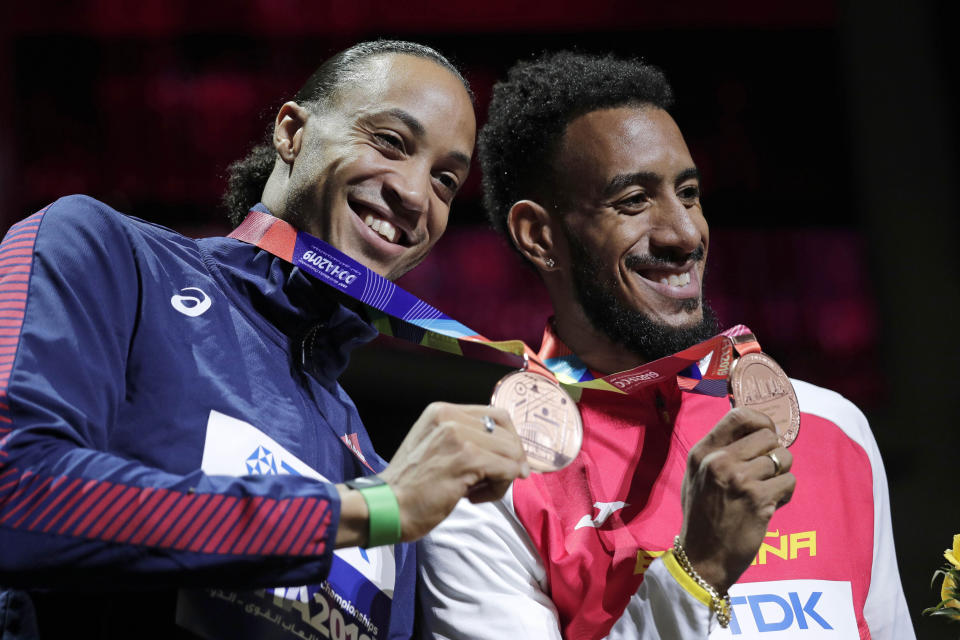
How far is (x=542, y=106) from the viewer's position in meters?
2.74

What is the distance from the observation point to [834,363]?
5.32 m

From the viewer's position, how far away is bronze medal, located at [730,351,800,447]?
1875mm

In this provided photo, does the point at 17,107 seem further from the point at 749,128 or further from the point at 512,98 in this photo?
the point at 749,128

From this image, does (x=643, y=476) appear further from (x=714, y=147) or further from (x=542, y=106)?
(x=714, y=147)

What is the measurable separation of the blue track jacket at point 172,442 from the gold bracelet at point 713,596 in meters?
0.60

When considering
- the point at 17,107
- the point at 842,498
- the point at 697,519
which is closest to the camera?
the point at 697,519

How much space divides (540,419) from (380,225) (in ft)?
2.29

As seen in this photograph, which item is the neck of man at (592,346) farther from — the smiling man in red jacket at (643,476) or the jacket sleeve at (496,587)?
the jacket sleeve at (496,587)

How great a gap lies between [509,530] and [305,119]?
42.1 inches

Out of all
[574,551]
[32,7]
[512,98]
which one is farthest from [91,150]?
[574,551]

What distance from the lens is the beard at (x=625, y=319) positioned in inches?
93.7

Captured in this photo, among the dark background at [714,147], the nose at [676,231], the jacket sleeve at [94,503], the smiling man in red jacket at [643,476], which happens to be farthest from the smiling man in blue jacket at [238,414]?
the dark background at [714,147]

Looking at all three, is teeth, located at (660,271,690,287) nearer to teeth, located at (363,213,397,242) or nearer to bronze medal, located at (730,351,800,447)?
bronze medal, located at (730,351,800,447)

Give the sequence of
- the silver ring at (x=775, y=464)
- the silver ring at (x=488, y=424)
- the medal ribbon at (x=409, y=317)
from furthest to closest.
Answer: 1. the medal ribbon at (x=409, y=317)
2. the silver ring at (x=775, y=464)
3. the silver ring at (x=488, y=424)
